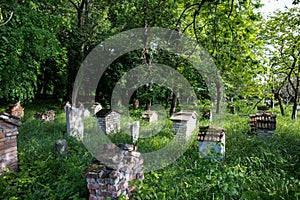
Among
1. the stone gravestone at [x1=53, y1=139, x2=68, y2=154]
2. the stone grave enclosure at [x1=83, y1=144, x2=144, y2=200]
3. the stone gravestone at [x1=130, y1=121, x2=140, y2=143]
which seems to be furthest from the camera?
the stone gravestone at [x1=130, y1=121, x2=140, y2=143]

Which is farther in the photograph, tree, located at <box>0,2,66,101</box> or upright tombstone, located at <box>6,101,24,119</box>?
upright tombstone, located at <box>6,101,24,119</box>

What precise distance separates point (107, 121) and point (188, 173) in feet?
15.3

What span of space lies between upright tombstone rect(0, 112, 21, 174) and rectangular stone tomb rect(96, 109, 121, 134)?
384 cm

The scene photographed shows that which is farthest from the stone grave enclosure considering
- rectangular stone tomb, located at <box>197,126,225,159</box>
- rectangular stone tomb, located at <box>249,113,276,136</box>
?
rectangular stone tomb, located at <box>249,113,276,136</box>

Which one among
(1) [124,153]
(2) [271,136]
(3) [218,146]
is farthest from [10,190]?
(2) [271,136]

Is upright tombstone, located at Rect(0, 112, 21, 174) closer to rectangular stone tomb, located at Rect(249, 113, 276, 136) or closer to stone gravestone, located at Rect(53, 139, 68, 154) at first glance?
stone gravestone, located at Rect(53, 139, 68, 154)

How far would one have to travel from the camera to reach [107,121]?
29.4 feet

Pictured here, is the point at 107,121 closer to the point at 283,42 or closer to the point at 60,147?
the point at 60,147

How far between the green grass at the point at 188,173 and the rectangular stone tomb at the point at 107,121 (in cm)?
138

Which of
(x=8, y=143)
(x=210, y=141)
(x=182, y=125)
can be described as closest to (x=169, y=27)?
(x=182, y=125)

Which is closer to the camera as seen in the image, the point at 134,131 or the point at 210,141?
the point at 210,141

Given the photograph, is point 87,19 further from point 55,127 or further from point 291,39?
point 291,39

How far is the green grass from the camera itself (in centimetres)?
381

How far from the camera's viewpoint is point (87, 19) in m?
13.0
